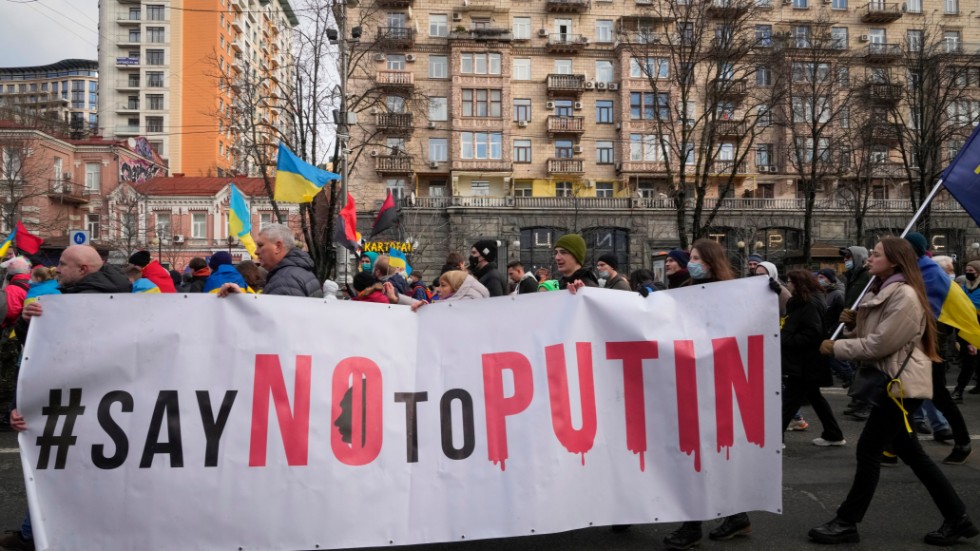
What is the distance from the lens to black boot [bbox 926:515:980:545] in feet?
14.8

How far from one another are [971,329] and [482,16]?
43703mm

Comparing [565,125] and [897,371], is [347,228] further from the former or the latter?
[565,125]

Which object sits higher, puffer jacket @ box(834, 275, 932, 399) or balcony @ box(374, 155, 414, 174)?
balcony @ box(374, 155, 414, 174)

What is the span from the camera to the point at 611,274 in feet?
19.9

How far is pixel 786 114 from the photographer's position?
1309 inches

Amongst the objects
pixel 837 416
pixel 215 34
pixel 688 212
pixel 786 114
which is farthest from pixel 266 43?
pixel 837 416

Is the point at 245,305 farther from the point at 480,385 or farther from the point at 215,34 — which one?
the point at 215,34

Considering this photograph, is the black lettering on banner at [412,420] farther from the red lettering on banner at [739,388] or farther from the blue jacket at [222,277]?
the blue jacket at [222,277]

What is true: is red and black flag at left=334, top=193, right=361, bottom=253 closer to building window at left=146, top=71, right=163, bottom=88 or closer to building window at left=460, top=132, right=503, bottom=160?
building window at left=460, top=132, right=503, bottom=160

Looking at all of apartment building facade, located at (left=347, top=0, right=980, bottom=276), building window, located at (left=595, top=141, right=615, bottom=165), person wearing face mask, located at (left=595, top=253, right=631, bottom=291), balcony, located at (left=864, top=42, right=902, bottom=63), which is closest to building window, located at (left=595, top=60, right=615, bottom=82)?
apartment building facade, located at (left=347, top=0, right=980, bottom=276)

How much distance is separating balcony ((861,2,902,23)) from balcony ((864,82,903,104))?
2028cm

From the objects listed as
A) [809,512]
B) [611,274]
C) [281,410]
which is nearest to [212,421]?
[281,410]

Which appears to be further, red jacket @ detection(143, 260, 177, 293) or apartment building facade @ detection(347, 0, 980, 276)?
apartment building facade @ detection(347, 0, 980, 276)

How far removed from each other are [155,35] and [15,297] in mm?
84818
